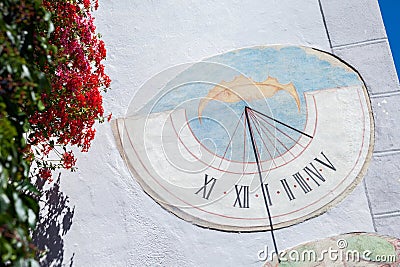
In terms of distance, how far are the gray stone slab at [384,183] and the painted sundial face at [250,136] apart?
0.08 m

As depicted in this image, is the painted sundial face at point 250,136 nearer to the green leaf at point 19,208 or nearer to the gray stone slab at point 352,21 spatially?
the gray stone slab at point 352,21

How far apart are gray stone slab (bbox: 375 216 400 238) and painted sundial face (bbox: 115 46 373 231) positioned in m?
0.29

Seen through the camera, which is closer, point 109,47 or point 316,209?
point 316,209

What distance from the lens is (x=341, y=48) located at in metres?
4.36

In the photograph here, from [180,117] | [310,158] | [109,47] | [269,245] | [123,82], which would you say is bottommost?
[269,245]

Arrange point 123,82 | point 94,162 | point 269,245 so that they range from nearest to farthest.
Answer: point 269,245 → point 94,162 → point 123,82

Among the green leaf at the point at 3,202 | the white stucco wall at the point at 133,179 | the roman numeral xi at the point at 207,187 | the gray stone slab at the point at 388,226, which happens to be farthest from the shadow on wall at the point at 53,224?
the green leaf at the point at 3,202

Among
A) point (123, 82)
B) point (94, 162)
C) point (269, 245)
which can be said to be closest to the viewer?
point (269, 245)

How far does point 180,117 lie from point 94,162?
68cm

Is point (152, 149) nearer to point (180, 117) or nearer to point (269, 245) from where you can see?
point (180, 117)

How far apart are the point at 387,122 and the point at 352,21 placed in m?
0.84

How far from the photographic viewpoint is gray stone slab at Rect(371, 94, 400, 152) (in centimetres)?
404

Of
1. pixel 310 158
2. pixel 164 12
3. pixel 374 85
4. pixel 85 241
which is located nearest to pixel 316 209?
pixel 310 158

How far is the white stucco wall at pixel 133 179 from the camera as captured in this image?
3.84 metres
